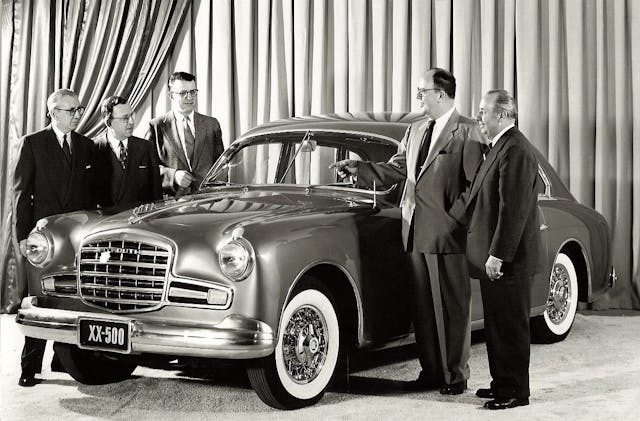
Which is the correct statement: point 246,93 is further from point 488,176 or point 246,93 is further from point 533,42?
point 488,176

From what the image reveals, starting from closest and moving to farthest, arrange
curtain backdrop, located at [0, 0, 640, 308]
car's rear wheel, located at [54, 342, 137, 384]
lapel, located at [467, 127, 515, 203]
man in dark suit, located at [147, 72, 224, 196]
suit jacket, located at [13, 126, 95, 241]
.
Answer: lapel, located at [467, 127, 515, 203], car's rear wheel, located at [54, 342, 137, 384], suit jacket, located at [13, 126, 95, 241], man in dark suit, located at [147, 72, 224, 196], curtain backdrop, located at [0, 0, 640, 308]

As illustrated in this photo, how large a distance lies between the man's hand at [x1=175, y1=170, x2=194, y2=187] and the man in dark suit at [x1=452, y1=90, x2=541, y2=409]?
1908 millimetres

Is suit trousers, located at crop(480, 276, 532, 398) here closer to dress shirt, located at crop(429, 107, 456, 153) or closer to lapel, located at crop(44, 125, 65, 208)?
dress shirt, located at crop(429, 107, 456, 153)

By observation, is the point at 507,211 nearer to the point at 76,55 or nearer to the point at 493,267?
the point at 493,267

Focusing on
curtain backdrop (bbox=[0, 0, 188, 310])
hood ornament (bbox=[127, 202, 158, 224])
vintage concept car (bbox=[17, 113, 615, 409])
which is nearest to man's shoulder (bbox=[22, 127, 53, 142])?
vintage concept car (bbox=[17, 113, 615, 409])

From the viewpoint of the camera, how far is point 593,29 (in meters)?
7.86

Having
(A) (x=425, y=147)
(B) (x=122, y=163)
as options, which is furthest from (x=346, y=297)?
(B) (x=122, y=163)

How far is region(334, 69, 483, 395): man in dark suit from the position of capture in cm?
473

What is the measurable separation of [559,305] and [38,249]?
10.9 feet

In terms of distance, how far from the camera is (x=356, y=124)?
18.0ft

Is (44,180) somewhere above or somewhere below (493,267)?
above

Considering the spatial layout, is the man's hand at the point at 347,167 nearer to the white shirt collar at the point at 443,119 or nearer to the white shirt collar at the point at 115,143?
the white shirt collar at the point at 443,119

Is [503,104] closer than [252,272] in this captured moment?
No

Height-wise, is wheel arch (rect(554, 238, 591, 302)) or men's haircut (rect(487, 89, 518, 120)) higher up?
men's haircut (rect(487, 89, 518, 120))
